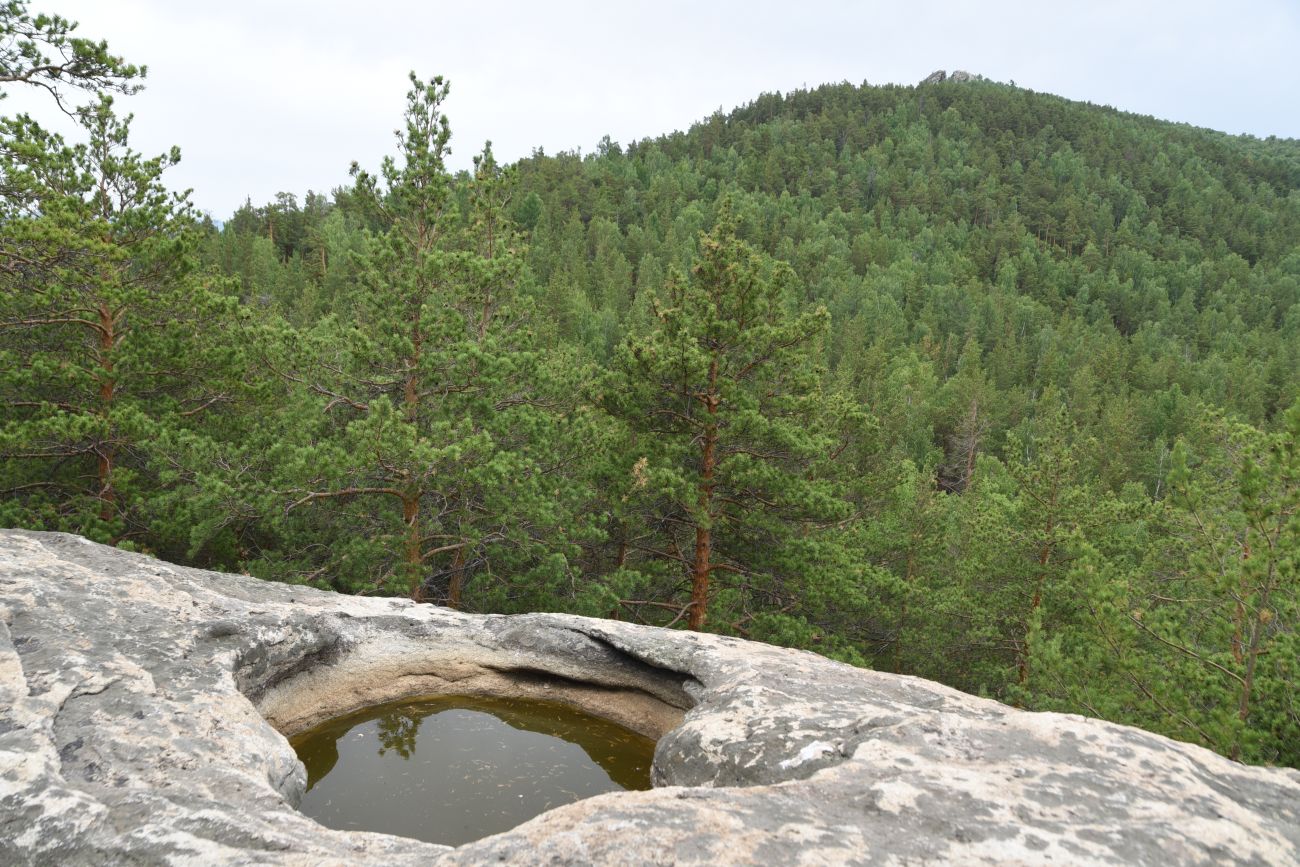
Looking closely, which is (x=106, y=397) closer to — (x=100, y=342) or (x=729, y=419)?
(x=100, y=342)

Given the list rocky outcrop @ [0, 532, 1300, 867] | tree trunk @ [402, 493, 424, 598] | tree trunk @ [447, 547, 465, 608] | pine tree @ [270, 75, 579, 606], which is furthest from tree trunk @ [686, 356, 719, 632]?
tree trunk @ [402, 493, 424, 598]

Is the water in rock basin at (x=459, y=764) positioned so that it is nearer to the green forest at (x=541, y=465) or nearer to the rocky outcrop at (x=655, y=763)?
the rocky outcrop at (x=655, y=763)

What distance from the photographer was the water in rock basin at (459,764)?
6664 mm

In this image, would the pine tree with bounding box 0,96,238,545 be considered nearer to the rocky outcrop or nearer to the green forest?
the green forest

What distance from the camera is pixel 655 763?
6508 millimetres

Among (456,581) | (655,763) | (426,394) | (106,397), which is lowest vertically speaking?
(456,581)

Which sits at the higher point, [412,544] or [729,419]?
[729,419]

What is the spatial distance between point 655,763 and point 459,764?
7.49 ft

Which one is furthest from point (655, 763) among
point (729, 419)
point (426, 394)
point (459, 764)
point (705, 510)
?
point (426, 394)

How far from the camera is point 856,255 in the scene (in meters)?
92.0

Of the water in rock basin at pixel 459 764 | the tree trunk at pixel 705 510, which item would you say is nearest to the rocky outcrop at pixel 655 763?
the water in rock basin at pixel 459 764

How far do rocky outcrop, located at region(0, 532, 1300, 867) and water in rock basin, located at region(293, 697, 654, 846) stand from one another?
55cm

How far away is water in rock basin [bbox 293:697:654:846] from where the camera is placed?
6.66 meters

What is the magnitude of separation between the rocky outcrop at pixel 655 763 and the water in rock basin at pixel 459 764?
21.5 inches
